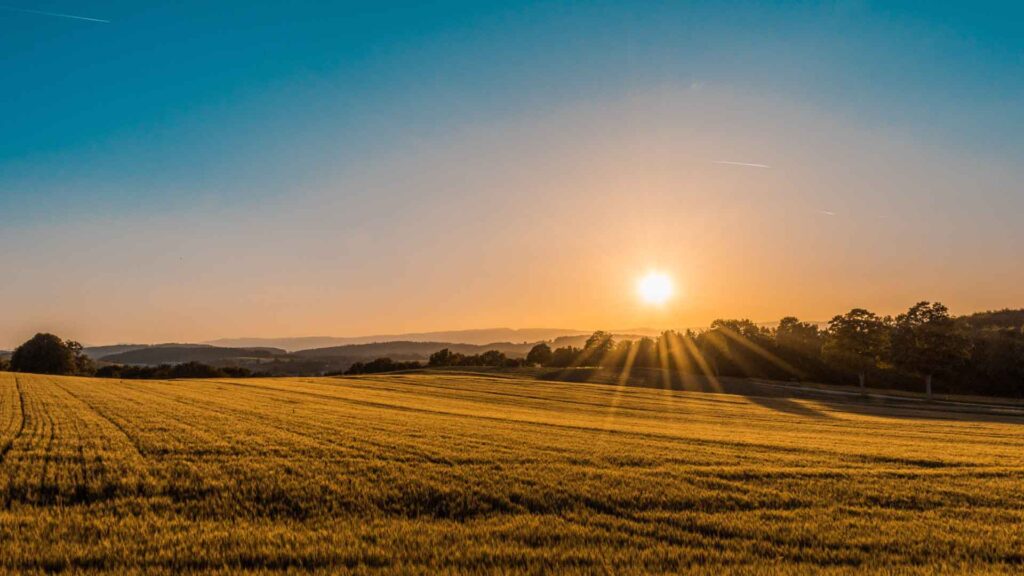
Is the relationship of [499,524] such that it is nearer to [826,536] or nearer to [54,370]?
[826,536]

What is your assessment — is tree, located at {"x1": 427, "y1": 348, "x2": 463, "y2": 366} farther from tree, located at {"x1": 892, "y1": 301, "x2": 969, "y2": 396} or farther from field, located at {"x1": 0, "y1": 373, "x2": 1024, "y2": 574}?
field, located at {"x1": 0, "y1": 373, "x2": 1024, "y2": 574}

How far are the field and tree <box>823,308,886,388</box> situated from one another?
2362 inches

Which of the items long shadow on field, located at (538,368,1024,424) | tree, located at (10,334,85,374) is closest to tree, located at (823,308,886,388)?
long shadow on field, located at (538,368,1024,424)

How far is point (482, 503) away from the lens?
Answer: 415 inches

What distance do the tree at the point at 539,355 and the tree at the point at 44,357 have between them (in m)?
92.6

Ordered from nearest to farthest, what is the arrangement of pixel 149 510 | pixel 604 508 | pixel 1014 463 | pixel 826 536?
pixel 826 536, pixel 149 510, pixel 604 508, pixel 1014 463

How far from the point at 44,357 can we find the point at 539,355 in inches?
3925

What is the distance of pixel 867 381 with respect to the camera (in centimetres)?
8862

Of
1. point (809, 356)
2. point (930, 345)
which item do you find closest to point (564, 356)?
point (809, 356)

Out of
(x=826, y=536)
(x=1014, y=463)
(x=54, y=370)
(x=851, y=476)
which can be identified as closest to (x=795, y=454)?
(x=851, y=476)

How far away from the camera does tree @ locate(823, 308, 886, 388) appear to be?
73.5m

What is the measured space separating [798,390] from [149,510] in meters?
77.4

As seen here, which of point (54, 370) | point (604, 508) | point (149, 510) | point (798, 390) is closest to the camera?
point (149, 510)

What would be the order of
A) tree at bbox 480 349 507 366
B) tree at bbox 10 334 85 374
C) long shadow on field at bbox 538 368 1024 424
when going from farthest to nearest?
1. tree at bbox 480 349 507 366
2. tree at bbox 10 334 85 374
3. long shadow on field at bbox 538 368 1024 424
